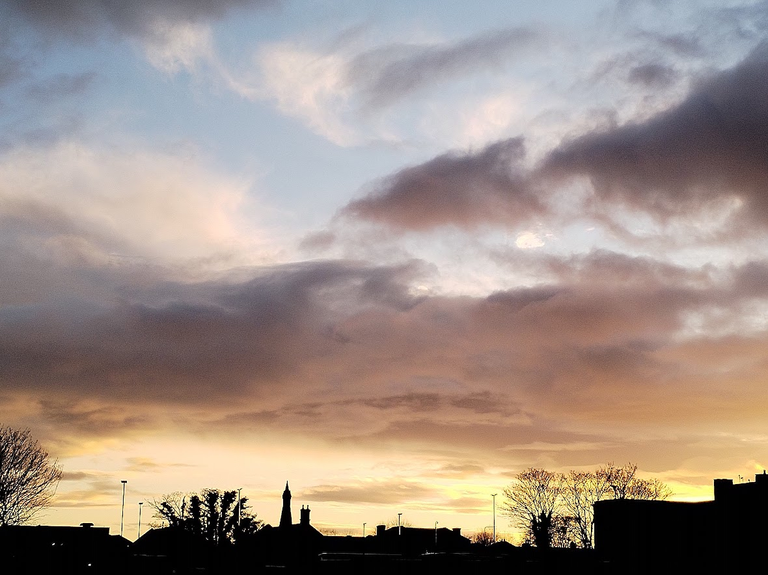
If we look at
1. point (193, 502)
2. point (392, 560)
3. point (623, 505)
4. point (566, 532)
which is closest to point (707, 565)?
point (623, 505)

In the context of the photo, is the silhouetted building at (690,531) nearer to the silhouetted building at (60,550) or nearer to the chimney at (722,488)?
the chimney at (722,488)

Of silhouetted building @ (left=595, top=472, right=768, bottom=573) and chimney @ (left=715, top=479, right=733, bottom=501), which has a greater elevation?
chimney @ (left=715, top=479, right=733, bottom=501)

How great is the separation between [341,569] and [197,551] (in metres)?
31.8

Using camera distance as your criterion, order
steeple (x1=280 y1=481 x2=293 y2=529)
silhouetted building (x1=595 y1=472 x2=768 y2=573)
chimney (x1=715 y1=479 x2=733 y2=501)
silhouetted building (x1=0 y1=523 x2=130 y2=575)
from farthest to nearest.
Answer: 1. steeple (x1=280 y1=481 x2=293 y2=529)
2. chimney (x1=715 y1=479 x2=733 y2=501)
3. silhouetted building (x1=595 y1=472 x2=768 y2=573)
4. silhouetted building (x1=0 y1=523 x2=130 y2=575)

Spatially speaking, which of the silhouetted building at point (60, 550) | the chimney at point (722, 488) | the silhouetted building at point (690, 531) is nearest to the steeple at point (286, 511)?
the silhouetted building at point (60, 550)

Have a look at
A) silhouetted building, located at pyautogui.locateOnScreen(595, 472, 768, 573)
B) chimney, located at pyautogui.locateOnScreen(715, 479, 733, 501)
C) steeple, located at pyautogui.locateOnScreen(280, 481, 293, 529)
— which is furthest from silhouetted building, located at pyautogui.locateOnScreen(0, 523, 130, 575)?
chimney, located at pyautogui.locateOnScreen(715, 479, 733, 501)

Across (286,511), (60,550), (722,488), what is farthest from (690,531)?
(60,550)

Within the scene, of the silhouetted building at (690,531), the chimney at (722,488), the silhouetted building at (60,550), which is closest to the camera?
the silhouetted building at (60,550)

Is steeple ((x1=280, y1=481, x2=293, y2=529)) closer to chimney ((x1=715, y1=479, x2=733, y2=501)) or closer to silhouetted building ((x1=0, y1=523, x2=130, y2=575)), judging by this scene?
silhouetted building ((x1=0, y1=523, x2=130, y2=575))

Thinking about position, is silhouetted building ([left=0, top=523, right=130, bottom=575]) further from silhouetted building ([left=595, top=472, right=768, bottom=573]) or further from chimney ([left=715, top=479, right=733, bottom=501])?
chimney ([left=715, top=479, right=733, bottom=501])

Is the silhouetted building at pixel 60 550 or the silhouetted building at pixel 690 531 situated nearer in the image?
the silhouetted building at pixel 60 550

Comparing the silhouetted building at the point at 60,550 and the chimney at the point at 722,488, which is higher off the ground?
the chimney at the point at 722,488

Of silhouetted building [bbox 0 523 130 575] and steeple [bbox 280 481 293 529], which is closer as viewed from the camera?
silhouetted building [bbox 0 523 130 575]

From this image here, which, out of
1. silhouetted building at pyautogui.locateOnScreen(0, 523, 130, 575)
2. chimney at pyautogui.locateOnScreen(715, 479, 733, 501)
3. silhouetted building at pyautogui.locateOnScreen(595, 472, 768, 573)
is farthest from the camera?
chimney at pyautogui.locateOnScreen(715, 479, 733, 501)
